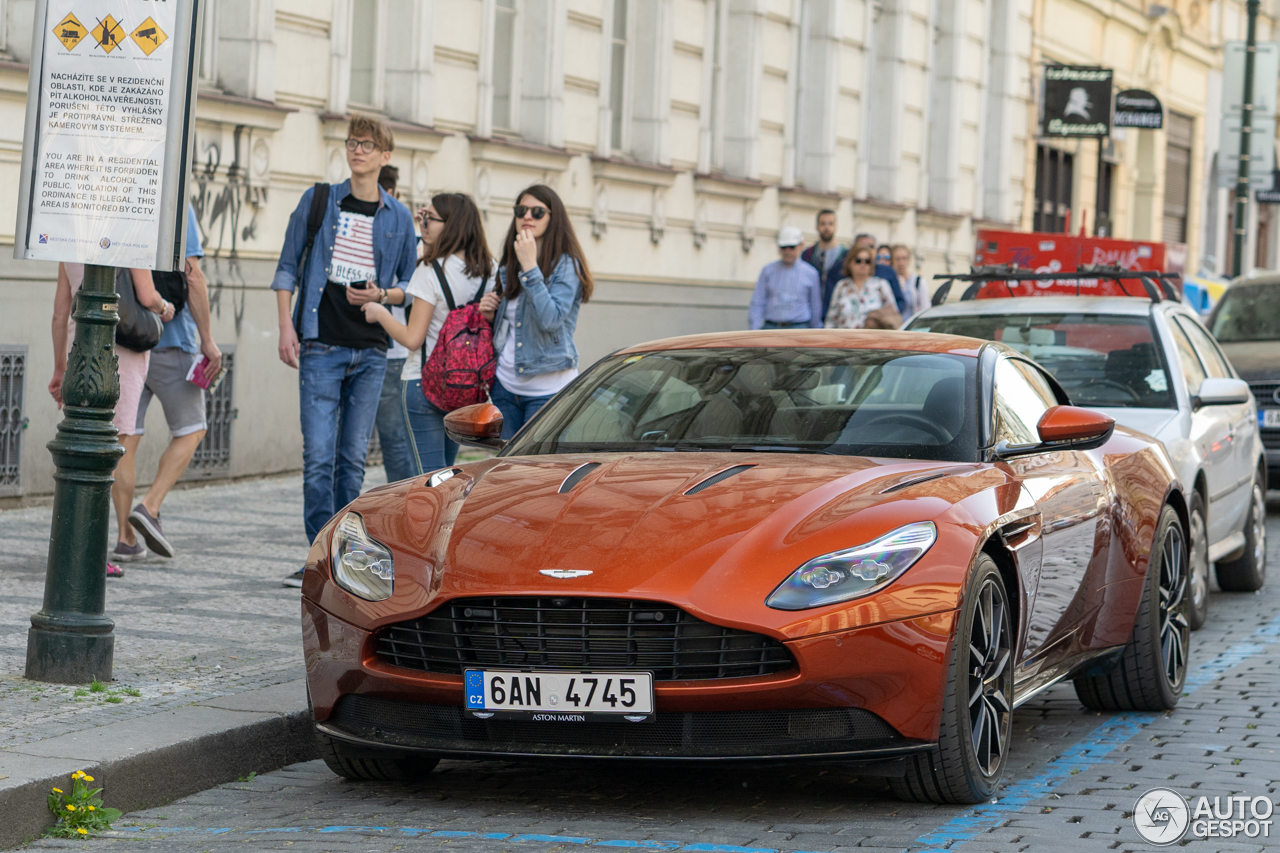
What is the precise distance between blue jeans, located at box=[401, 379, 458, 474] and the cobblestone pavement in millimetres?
871

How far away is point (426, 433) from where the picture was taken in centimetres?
908

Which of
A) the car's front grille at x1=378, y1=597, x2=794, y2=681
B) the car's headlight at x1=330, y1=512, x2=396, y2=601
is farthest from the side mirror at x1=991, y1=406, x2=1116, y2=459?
the car's headlight at x1=330, y1=512, x2=396, y2=601

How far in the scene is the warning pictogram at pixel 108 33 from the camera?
6.44 m

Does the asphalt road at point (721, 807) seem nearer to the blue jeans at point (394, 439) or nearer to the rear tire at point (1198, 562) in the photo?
the rear tire at point (1198, 562)

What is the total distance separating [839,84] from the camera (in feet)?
76.8

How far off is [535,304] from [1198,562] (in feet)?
10.2

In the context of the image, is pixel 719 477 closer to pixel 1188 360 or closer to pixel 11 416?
pixel 1188 360

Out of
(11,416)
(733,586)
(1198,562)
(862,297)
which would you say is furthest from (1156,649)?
(862,297)

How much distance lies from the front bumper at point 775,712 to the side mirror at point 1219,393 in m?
4.49

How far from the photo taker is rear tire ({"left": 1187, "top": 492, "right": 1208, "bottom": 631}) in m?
8.77

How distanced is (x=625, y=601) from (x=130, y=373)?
15.4 ft

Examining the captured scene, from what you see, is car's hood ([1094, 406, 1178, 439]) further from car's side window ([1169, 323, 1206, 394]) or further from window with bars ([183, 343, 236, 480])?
window with bars ([183, 343, 236, 480])

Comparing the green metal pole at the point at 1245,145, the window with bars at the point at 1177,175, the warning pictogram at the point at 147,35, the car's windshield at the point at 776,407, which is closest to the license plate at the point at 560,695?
the car's windshield at the point at 776,407

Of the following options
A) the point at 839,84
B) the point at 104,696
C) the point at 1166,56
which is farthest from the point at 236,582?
the point at 1166,56
